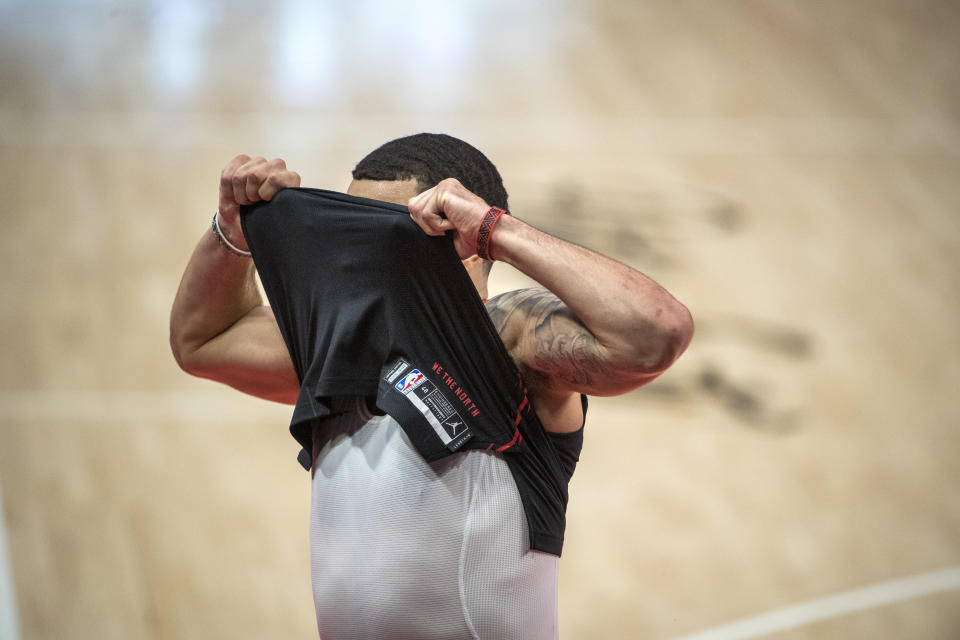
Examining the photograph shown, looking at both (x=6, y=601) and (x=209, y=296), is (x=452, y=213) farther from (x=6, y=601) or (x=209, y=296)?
(x=6, y=601)

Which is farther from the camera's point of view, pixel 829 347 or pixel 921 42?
pixel 921 42

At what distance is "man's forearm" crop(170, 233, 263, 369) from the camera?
1.34 metres

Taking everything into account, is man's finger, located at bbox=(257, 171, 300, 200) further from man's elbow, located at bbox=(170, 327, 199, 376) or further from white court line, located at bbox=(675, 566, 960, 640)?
white court line, located at bbox=(675, 566, 960, 640)

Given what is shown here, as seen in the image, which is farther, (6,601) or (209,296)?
(6,601)

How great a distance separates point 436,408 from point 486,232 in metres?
0.23

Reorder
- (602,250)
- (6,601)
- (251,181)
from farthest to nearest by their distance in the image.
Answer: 1. (602,250)
2. (6,601)
3. (251,181)

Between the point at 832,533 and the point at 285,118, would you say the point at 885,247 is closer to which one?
the point at 832,533

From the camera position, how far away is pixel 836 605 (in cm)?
278

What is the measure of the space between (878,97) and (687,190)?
844 mm

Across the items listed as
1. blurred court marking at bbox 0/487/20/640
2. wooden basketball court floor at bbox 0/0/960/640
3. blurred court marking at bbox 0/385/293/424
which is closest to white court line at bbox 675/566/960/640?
wooden basketball court floor at bbox 0/0/960/640

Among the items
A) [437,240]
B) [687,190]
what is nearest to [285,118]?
[687,190]

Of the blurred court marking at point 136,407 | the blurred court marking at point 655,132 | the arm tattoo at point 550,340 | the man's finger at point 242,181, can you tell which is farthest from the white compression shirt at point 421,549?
the blurred court marking at point 655,132

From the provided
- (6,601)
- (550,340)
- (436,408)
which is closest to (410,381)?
(436,408)

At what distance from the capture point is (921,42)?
3316 millimetres
